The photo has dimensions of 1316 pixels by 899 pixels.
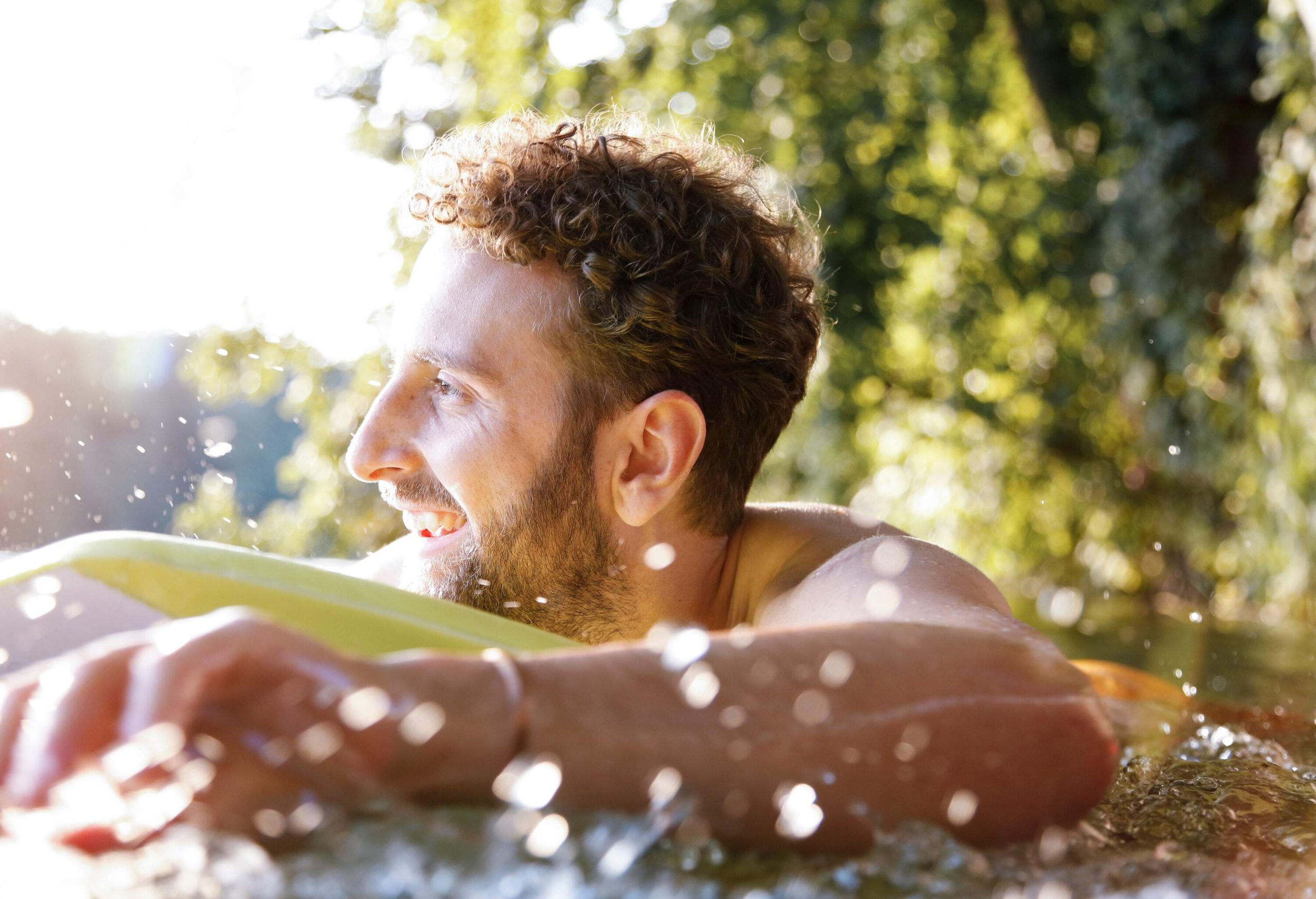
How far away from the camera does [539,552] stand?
1742mm

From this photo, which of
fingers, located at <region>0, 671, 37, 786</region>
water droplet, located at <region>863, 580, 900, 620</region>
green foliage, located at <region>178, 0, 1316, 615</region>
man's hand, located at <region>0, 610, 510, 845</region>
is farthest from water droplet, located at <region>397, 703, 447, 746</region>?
green foliage, located at <region>178, 0, 1316, 615</region>

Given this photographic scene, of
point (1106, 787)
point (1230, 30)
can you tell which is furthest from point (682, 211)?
point (1230, 30)

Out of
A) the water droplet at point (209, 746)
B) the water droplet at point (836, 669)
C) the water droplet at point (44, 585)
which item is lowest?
the water droplet at point (44, 585)

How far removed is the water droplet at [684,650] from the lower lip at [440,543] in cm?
85

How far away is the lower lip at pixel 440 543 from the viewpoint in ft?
5.72

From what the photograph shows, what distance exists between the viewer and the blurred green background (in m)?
6.75

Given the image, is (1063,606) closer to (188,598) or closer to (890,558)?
(890,558)

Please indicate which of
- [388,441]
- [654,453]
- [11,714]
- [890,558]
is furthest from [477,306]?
[11,714]

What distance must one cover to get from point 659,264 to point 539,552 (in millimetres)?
478

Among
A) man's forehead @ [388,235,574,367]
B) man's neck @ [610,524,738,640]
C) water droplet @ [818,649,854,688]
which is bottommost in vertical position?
man's neck @ [610,524,738,640]

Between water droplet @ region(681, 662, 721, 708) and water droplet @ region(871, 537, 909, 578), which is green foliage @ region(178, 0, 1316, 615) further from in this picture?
water droplet @ region(681, 662, 721, 708)

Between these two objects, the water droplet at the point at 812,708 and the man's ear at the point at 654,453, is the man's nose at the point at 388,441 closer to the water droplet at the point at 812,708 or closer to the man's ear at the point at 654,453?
the man's ear at the point at 654,453

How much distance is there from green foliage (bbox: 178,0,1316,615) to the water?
484cm

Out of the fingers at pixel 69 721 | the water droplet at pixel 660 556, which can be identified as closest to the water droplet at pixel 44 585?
the fingers at pixel 69 721
